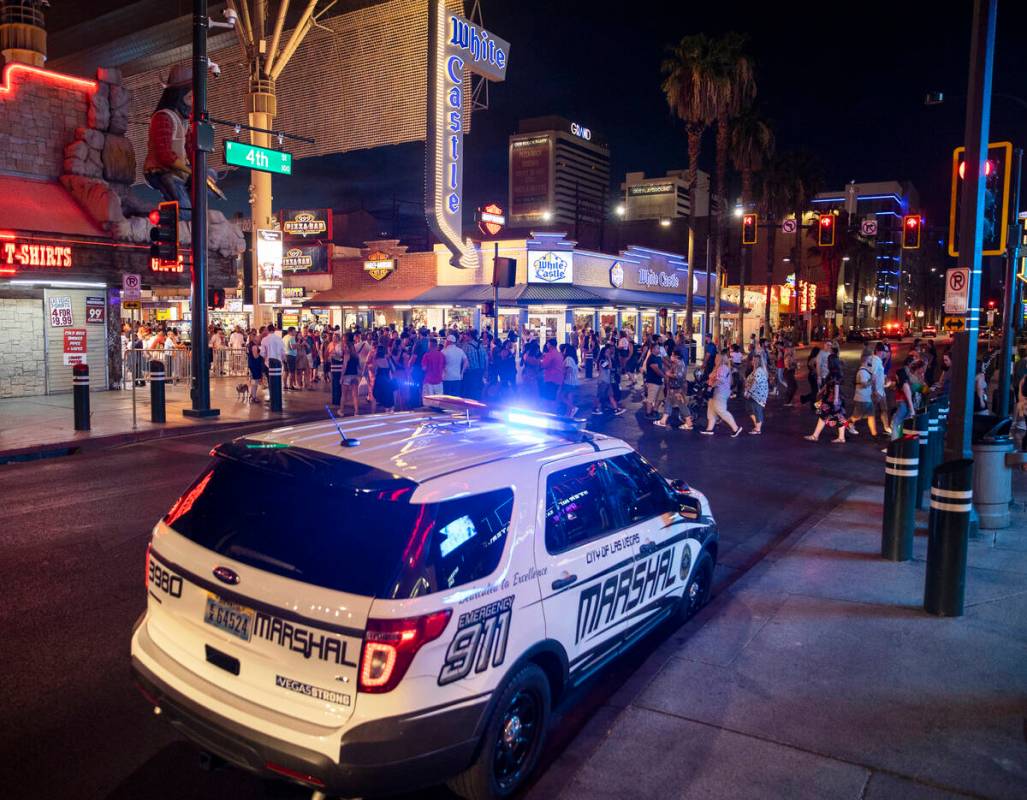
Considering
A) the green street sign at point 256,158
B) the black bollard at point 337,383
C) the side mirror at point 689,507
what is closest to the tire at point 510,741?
the side mirror at point 689,507

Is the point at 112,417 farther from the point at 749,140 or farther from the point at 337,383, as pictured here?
the point at 749,140

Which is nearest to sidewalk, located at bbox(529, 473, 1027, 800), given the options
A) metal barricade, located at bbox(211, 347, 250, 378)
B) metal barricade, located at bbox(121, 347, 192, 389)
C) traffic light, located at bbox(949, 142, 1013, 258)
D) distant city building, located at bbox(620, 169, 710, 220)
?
traffic light, located at bbox(949, 142, 1013, 258)

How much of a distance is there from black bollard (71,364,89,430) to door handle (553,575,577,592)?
13.0 metres

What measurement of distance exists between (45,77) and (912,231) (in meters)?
22.8

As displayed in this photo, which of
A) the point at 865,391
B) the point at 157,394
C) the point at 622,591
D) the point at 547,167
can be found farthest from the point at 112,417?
the point at 547,167

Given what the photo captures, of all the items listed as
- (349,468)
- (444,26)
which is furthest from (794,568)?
(444,26)

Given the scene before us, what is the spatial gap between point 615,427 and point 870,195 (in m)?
146

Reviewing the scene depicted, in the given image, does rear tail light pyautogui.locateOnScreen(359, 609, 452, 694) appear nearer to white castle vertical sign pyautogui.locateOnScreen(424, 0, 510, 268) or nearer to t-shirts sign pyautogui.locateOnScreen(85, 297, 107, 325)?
t-shirts sign pyautogui.locateOnScreen(85, 297, 107, 325)

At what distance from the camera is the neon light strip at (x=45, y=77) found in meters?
19.5

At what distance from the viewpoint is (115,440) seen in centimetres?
1357

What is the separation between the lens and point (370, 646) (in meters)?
2.98

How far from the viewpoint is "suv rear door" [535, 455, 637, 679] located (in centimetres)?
378

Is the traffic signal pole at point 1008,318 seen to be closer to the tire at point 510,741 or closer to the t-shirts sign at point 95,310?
the tire at point 510,741

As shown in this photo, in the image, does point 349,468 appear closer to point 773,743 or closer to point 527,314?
point 773,743
